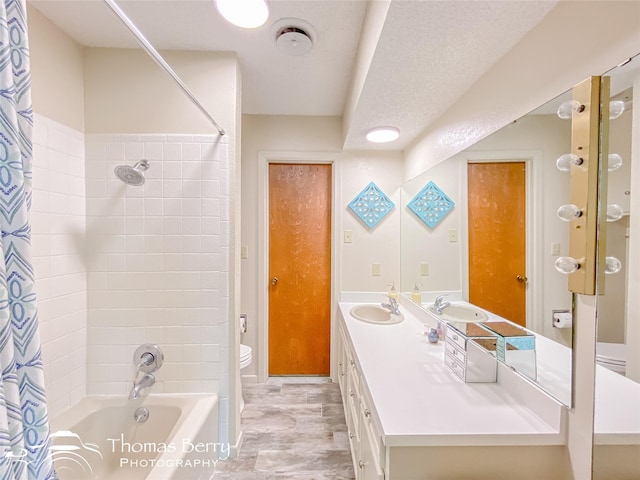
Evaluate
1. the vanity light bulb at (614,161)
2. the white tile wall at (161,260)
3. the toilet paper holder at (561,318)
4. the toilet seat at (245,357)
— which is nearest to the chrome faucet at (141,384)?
the white tile wall at (161,260)

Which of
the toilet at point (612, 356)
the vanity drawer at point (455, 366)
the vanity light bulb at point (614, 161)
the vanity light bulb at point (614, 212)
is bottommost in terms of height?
the vanity drawer at point (455, 366)

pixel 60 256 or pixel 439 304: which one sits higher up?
pixel 60 256

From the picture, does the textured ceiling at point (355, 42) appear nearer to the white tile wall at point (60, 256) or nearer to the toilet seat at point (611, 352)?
the white tile wall at point (60, 256)

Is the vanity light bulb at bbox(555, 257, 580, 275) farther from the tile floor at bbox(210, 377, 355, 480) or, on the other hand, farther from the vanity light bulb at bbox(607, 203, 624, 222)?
the tile floor at bbox(210, 377, 355, 480)

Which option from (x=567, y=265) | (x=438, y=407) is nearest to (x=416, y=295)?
(x=438, y=407)

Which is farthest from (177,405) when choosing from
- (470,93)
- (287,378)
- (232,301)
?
(470,93)

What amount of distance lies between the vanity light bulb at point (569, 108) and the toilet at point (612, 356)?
657 mm

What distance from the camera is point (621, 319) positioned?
2.30ft

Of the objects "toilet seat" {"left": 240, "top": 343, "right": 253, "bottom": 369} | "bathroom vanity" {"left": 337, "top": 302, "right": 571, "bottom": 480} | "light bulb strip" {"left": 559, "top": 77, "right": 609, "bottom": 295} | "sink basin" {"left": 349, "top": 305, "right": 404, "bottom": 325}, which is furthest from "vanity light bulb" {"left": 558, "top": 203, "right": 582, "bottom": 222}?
"toilet seat" {"left": 240, "top": 343, "right": 253, "bottom": 369}

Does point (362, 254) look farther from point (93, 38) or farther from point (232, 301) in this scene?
point (93, 38)

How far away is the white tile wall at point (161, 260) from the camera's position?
5.33 feet

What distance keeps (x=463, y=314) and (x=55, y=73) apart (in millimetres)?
2547

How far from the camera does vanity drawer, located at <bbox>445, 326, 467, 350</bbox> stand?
1.15m

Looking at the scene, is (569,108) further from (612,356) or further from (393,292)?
(393,292)
